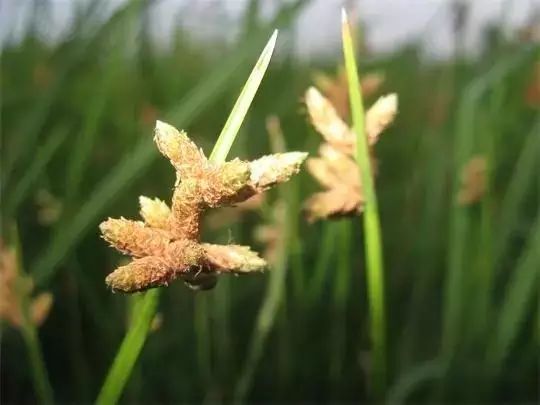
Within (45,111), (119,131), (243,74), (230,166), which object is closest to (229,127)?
(230,166)

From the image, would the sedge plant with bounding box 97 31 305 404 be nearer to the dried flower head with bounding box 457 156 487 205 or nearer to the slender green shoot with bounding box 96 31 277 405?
the slender green shoot with bounding box 96 31 277 405

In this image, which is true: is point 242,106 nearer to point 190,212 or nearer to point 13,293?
point 190,212

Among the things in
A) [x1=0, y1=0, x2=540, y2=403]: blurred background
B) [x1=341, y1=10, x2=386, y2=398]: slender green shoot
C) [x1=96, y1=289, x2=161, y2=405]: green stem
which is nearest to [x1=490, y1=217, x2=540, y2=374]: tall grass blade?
[x1=0, y1=0, x2=540, y2=403]: blurred background

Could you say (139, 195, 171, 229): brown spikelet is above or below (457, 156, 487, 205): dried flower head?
below

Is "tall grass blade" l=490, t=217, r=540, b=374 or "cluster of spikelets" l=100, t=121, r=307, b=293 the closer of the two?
"cluster of spikelets" l=100, t=121, r=307, b=293

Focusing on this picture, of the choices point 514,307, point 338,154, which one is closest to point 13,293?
point 338,154

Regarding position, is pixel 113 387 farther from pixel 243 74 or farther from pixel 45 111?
pixel 243 74

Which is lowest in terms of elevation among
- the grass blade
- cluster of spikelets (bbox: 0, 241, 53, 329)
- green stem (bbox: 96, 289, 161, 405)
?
green stem (bbox: 96, 289, 161, 405)
